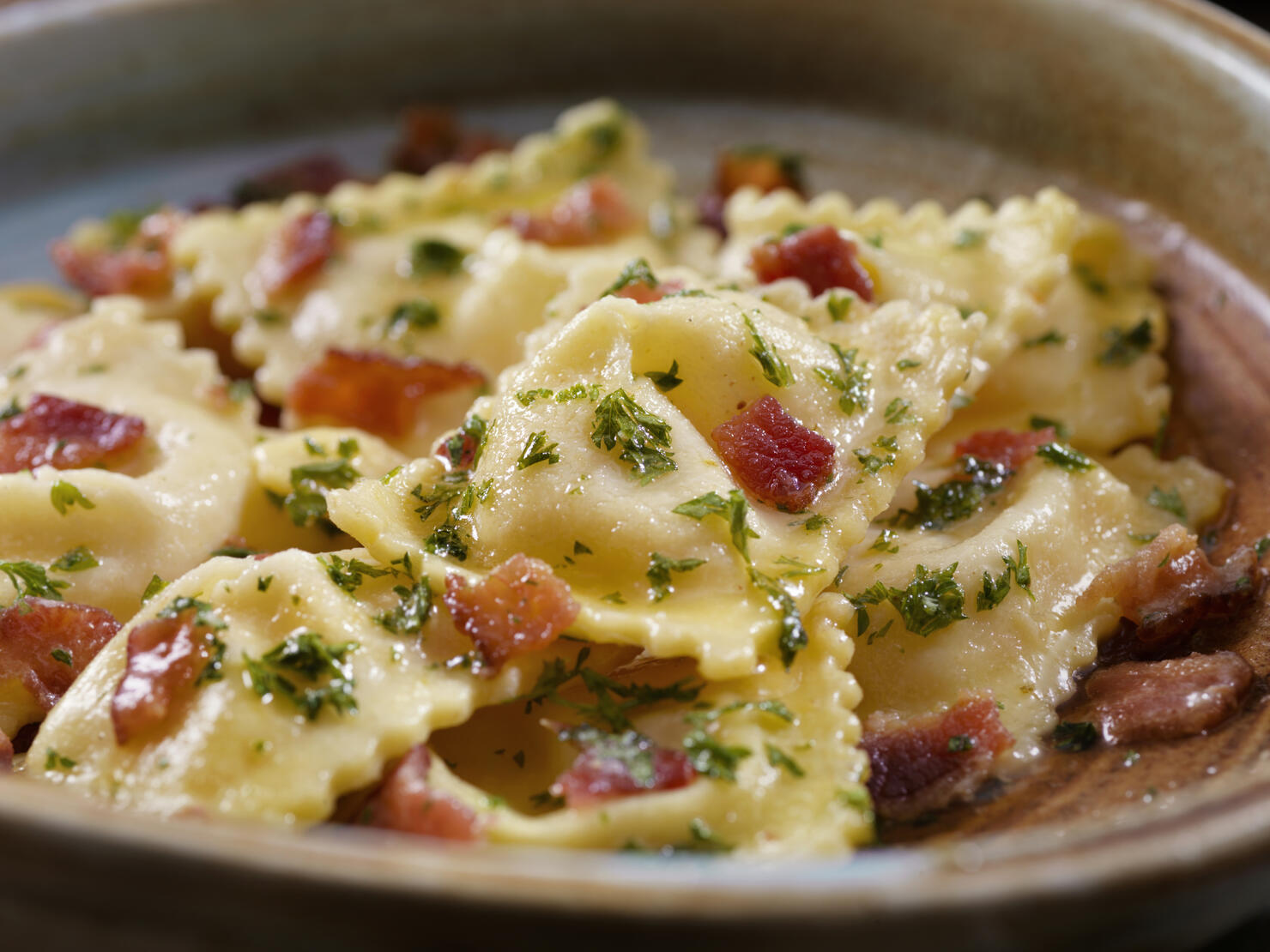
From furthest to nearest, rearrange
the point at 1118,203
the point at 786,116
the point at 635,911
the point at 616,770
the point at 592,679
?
the point at 786,116, the point at 1118,203, the point at 592,679, the point at 616,770, the point at 635,911

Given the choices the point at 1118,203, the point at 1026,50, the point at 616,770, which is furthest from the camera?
the point at 1026,50

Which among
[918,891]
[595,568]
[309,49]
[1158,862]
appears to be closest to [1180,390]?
[595,568]

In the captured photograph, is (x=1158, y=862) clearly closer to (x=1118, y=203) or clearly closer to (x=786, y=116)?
(x=1118, y=203)

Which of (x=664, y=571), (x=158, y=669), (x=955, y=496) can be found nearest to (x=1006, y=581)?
(x=955, y=496)

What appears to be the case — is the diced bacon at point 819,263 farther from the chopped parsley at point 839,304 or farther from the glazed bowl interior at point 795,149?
the glazed bowl interior at point 795,149

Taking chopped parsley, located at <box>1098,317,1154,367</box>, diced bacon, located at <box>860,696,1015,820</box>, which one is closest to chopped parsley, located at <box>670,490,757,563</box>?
diced bacon, located at <box>860,696,1015,820</box>

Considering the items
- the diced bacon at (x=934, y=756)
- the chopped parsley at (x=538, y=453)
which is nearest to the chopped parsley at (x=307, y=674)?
the chopped parsley at (x=538, y=453)

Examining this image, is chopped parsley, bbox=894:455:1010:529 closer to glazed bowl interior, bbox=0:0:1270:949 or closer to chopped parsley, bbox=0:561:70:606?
glazed bowl interior, bbox=0:0:1270:949
